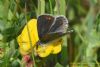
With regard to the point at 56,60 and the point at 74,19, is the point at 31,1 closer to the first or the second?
the point at 56,60

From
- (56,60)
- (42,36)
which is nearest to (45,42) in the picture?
(42,36)

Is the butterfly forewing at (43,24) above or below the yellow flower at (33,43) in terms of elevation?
above

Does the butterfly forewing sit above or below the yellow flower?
above

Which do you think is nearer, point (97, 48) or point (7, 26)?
point (7, 26)

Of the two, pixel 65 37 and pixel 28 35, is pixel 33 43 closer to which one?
pixel 28 35

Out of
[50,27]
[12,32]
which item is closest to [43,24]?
[50,27]
